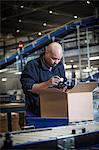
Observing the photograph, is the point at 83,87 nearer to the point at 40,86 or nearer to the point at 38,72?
the point at 40,86

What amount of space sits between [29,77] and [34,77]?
0.05m

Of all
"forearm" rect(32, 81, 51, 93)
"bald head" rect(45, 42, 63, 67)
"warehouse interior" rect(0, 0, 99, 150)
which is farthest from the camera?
"warehouse interior" rect(0, 0, 99, 150)

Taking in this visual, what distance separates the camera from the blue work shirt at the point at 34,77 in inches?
103

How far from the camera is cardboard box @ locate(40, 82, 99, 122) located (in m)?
2.18

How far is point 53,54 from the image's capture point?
2604 mm

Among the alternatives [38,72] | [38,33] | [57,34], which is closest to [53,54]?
[38,72]

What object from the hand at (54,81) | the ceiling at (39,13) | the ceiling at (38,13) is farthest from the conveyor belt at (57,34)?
the hand at (54,81)

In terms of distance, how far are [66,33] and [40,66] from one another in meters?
4.48

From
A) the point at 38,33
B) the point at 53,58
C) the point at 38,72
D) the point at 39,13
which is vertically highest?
the point at 39,13

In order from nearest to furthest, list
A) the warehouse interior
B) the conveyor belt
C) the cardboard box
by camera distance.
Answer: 1. the cardboard box
2. the warehouse interior
3. the conveyor belt

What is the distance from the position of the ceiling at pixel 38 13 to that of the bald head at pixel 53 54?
4.47m

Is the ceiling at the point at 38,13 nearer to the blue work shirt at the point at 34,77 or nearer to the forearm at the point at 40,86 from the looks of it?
the blue work shirt at the point at 34,77

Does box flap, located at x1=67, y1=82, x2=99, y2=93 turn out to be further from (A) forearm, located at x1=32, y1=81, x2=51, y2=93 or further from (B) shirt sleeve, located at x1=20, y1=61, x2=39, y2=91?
(B) shirt sleeve, located at x1=20, y1=61, x2=39, y2=91

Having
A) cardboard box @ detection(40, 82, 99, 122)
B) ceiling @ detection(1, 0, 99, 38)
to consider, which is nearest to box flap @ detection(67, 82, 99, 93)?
cardboard box @ detection(40, 82, 99, 122)
